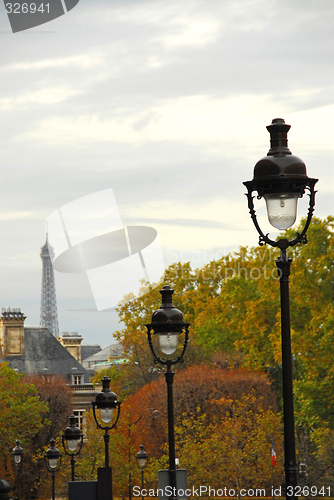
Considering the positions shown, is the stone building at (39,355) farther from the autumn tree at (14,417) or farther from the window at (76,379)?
the autumn tree at (14,417)

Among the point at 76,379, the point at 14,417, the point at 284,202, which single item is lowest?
the point at 14,417

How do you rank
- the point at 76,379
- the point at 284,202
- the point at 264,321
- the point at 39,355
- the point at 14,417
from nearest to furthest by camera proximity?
the point at 284,202
the point at 264,321
the point at 14,417
the point at 39,355
the point at 76,379

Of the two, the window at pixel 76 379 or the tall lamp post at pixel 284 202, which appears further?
the window at pixel 76 379

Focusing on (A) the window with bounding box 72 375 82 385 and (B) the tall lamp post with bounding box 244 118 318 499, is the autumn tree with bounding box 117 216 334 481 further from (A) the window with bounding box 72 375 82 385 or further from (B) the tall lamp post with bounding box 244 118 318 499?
(B) the tall lamp post with bounding box 244 118 318 499

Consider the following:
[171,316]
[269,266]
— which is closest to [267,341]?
[269,266]

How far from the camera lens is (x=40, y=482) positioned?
54719 mm

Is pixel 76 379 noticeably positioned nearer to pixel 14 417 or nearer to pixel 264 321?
pixel 14 417

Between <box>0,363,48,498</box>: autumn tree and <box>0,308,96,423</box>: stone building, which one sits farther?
<box>0,308,96,423</box>: stone building

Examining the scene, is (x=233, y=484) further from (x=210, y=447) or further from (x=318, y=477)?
(x=318, y=477)

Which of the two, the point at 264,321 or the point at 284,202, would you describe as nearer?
the point at 284,202

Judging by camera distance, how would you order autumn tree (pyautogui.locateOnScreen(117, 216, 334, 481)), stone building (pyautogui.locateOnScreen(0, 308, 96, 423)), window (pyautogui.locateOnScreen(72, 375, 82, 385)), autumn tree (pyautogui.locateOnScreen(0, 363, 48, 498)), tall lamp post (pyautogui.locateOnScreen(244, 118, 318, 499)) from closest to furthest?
tall lamp post (pyautogui.locateOnScreen(244, 118, 318, 499))
autumn tree (pyautogui.locateOnScreen(117, 216, 334, 481))
autumn tree (pyautogui.locateOnScreen(0, 363, 48, 498))
stone building (pyautogui.locateOnScreen(0, 308, 96, 423))
window (pyautogui.locateOnScreen(72, 375, 82, 385))

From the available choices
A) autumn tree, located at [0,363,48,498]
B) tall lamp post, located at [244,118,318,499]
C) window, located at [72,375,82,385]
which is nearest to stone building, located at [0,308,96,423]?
window, located at [72,375,82,385]

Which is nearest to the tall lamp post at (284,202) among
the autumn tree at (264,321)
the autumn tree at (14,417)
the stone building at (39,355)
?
the autumn tree at (264,321)

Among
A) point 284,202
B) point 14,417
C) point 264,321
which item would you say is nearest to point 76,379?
point 14,417
